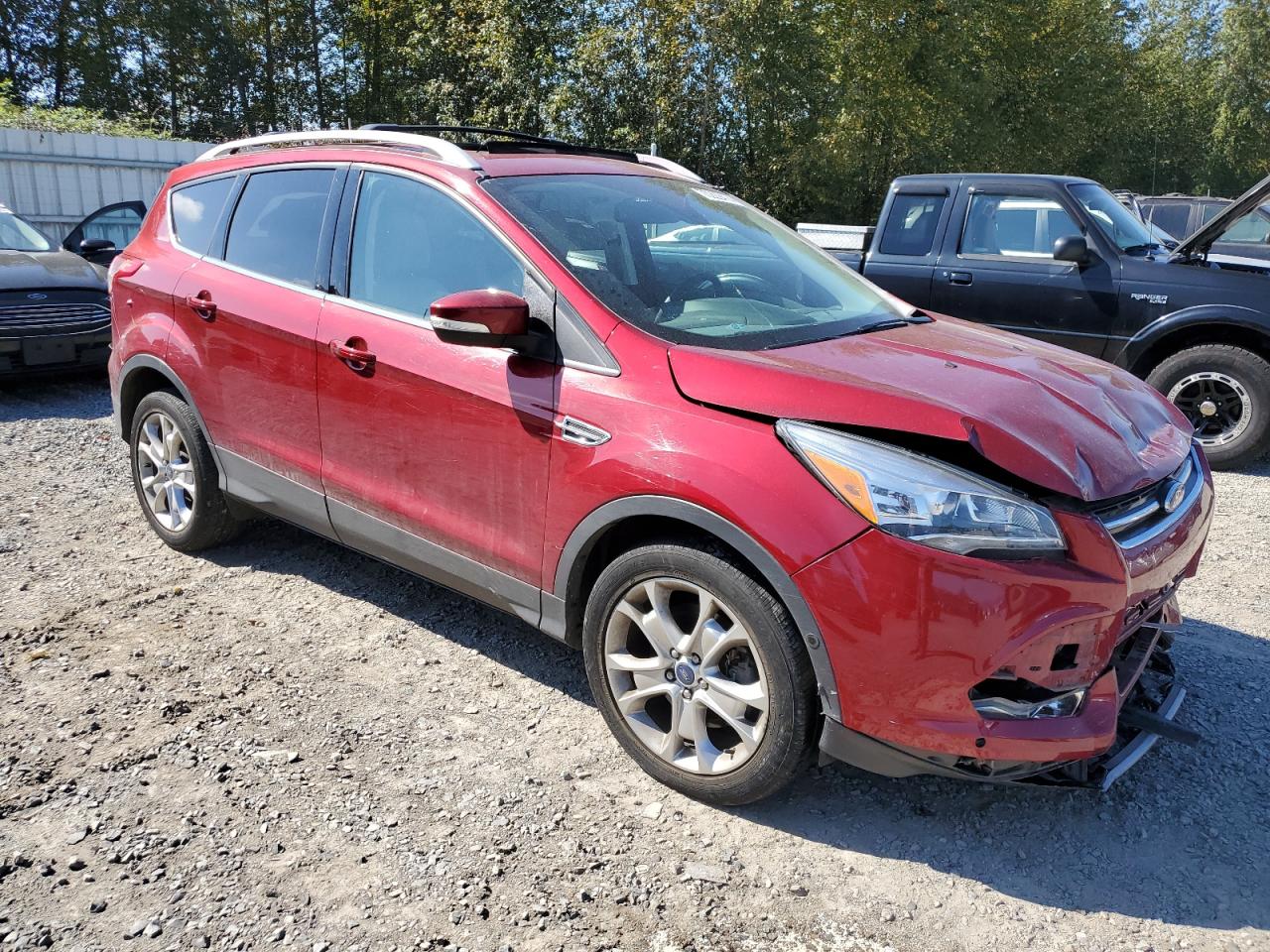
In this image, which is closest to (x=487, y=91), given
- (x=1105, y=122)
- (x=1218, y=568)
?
(x=1105, y=122)

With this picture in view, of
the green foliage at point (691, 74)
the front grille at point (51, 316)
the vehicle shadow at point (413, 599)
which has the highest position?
the green foliage at point (691, 74)

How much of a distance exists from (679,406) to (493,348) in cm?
73

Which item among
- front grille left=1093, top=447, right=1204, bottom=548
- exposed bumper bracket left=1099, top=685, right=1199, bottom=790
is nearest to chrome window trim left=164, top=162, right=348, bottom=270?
front grille left=1093, top=447, right=1204, bottom=548

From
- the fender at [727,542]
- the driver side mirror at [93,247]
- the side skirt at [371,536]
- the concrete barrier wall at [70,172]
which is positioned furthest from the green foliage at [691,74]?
the fender at [727,542]

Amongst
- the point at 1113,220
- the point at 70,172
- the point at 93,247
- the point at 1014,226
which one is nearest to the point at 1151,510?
the point at 1014,226

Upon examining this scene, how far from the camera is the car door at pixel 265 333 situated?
12.6 feet

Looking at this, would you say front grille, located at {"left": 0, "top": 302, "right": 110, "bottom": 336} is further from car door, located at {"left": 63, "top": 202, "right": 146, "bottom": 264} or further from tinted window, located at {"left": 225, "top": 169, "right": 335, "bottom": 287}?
tinted window, located at {"left": 225, "top": 169, "right": 335, "bottom": 287}

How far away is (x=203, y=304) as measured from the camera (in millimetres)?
4219

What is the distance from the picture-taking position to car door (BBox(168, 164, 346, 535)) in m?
3.84

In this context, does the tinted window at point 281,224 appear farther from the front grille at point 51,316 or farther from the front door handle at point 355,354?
the front grille at point 51,316

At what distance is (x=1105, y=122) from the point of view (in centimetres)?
3344

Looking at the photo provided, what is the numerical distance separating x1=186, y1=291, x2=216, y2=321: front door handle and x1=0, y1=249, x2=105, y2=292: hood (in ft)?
15.4

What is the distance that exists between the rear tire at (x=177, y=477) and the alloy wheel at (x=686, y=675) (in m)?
2.35

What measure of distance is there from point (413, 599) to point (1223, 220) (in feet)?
18.9
